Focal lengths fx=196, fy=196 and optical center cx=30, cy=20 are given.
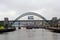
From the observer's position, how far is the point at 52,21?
441 ft

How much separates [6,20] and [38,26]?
4313 cm

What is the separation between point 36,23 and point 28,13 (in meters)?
42.4

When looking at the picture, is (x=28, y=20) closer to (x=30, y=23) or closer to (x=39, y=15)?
(x=30, y=23)

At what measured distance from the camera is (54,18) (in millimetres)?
133750

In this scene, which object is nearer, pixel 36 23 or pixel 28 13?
pixel 28 13

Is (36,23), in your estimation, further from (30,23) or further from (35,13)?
(35,13)

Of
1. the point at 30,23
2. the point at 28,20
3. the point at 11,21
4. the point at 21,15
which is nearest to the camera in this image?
the point at 21,15

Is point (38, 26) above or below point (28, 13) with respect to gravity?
below

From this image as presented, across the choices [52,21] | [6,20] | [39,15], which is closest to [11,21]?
[6,20]

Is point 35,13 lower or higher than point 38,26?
higher

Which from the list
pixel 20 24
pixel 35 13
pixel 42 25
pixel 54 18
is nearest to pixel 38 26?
pixel 42 25

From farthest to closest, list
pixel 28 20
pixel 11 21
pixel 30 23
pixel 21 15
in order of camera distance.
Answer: pixel 30 23, pixel 28 20, pixel 11 21, pixel 21 15

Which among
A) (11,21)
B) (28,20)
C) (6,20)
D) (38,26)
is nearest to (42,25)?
(38,26)

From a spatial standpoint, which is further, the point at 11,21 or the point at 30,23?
the point at 30,23
